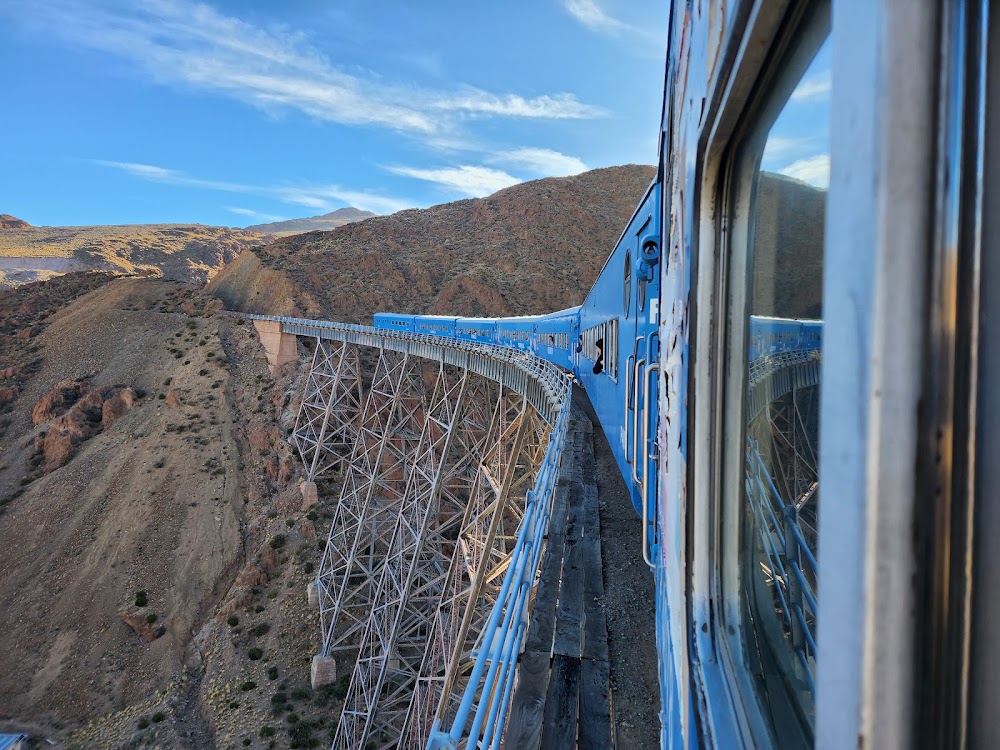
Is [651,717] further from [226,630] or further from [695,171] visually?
[226,630]

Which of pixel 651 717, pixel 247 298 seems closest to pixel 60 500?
pixel 247 298

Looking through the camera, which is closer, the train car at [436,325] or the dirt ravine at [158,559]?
the dirt ravine at [158,559]

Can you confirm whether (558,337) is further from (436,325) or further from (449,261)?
(449,261)

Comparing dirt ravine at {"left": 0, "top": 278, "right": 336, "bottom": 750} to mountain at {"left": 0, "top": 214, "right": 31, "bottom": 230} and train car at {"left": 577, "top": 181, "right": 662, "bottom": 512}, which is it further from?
mountain at {"left": 0, "top": 214, "right": 31, "bottom": 230}

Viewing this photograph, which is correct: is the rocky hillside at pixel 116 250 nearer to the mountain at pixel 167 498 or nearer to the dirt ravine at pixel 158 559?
the mountain at pixel 167 498

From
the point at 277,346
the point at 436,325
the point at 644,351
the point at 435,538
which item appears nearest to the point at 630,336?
the point at 644,351

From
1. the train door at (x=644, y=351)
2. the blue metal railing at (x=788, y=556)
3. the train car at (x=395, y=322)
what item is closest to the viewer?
the blue metal railing at (x=788, y=556)

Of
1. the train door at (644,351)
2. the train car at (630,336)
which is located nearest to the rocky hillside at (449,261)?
the train car at (630,336)
